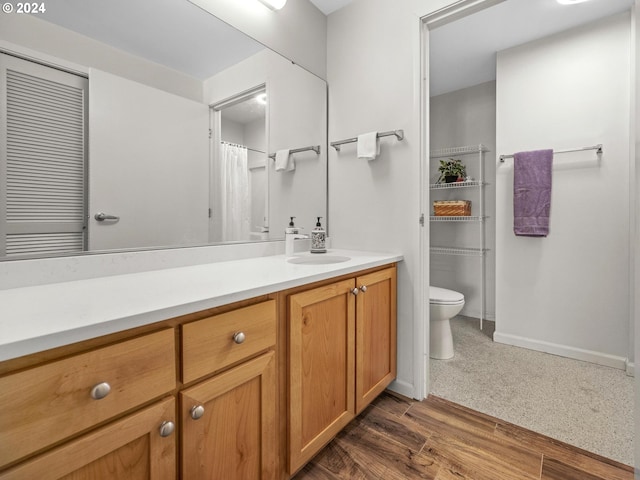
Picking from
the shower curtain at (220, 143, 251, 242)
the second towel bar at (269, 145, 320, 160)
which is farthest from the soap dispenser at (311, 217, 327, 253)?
the second towel bar at (269, 145, 320, 160)

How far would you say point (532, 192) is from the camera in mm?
2396

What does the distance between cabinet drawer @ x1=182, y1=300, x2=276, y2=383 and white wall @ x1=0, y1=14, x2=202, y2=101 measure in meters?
1.04

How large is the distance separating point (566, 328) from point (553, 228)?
76 cm

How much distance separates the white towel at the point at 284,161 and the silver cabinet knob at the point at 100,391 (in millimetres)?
1464

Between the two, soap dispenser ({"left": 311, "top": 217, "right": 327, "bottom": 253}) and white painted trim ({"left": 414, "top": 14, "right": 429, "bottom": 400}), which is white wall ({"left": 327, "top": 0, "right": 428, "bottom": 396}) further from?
soap dispenser ({"left": 311, "top": 217, "right": 327, "bottom": 253})

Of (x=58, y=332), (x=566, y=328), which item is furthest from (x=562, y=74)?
(x=58, y=332)

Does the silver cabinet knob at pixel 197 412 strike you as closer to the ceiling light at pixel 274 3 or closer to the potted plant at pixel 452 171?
Answer: the ceiling light at pixel 274 3

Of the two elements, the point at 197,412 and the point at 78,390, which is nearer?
the point at 78,390

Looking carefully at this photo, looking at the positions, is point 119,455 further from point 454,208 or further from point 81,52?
point 454,208

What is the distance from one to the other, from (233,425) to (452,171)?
9.59 ft

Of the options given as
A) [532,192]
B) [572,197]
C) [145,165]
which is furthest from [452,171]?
[145,165]

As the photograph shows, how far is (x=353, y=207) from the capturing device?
6.59 ft

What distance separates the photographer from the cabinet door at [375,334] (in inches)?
57.3

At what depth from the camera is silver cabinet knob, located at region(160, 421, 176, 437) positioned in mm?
737
